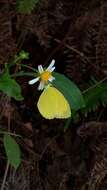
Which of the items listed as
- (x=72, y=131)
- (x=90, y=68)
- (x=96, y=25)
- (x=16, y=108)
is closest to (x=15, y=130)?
(x=16, y=108)

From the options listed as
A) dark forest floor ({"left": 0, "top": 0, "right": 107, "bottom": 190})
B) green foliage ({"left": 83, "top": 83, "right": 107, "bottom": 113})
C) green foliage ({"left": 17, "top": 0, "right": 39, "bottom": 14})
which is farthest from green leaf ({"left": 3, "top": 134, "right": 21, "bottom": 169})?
green foliage ({"left": 17, "top": 0, "right": 39, "bottom": 14})

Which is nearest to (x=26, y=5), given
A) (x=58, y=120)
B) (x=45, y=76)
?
(x=45, y=76)

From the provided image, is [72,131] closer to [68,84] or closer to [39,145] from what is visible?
[39,145]

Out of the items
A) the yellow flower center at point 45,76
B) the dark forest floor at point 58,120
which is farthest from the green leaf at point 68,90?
the dark forest floor at point 58,120

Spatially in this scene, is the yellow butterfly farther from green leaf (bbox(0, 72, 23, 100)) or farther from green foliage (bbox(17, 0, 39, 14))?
green foliage (bbox(17, 0, 39, 14))

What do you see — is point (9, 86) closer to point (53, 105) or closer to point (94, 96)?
point (53, 105)

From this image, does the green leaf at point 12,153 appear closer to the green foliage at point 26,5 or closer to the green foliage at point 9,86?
the green foliage at point 9,86

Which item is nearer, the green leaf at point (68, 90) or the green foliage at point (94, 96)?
the green leaf at point (68, 90)
